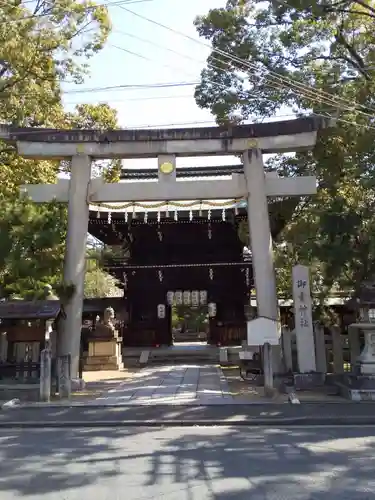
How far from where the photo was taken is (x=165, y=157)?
13.7m

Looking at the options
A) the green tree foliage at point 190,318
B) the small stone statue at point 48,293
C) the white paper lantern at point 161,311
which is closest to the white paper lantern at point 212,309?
the white paper lantern at point 161,311

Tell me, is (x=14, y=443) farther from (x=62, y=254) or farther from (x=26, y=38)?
(x=26, y=38)

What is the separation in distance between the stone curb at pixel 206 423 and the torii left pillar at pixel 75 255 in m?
3.94

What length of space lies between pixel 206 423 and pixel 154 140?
8.23 metres

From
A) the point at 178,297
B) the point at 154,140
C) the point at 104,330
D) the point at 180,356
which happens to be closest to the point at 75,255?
the point at 154,140

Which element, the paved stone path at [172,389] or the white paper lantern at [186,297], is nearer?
the paved stone path at [172,389]

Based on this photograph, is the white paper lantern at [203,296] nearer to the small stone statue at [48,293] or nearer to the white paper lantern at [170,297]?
the white paper lantern at [170,297]

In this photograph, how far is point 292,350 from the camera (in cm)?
1341

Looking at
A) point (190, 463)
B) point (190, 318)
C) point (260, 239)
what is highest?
point (260, 239)

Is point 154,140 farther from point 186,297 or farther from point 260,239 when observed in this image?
point 186,297

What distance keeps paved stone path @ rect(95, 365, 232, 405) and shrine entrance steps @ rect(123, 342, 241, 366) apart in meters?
2.89

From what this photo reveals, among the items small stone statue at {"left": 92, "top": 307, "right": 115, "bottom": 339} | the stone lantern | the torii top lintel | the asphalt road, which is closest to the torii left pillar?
the torii top lintel

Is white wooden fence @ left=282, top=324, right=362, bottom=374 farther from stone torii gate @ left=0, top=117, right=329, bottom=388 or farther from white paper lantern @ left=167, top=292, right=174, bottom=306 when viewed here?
white paper lantern @ left=167, top=292, right=174, bottom=306

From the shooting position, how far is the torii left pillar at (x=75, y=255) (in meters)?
12.7
